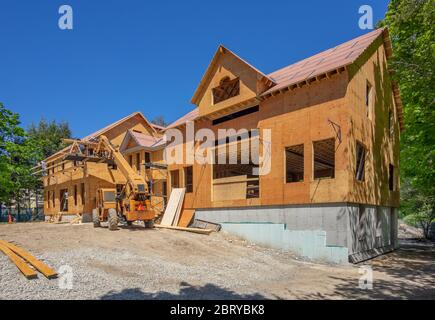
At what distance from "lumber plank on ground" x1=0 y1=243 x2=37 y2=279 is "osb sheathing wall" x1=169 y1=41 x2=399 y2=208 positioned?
11.0 metres

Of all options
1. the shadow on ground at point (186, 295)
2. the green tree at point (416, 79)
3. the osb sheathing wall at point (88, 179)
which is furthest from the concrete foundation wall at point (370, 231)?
the osb sheathing wall at point (88, 179)

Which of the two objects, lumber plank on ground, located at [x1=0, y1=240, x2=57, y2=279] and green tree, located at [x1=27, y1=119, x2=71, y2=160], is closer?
lumber plank on ground, located at [x1=0, y1=240, x2=57, y2=279]

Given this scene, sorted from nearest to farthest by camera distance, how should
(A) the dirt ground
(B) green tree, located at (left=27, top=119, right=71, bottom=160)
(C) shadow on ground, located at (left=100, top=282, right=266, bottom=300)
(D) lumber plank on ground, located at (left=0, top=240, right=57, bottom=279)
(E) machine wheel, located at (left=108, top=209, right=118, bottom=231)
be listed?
1. (C) shadow on ground, located at (left=100, top=282, right=266, bottom=300)
2. (A) the dirt ground
3. (D) lumber plank on ground, located at (left=0, top=240, right=57, bottom=279)
4. (E) machine wheel, located at (left=108, top=209, right=118, bottom=231)
5. (B) green tree, located at (left=27, top=119, right=71, bottom=160)

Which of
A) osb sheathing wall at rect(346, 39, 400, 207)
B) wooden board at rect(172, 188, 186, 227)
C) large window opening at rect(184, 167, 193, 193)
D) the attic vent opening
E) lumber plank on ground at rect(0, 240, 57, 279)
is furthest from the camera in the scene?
large window opening at rect(184, 167, 193, 193)

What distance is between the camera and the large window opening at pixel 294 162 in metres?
19.6

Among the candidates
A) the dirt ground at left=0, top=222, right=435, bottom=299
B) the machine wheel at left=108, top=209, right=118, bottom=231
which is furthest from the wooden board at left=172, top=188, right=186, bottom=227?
the machine wheel at left=108, top=209, right=118, bottom=231

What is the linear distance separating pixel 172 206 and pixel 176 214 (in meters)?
0.81

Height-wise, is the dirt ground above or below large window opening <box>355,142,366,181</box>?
below

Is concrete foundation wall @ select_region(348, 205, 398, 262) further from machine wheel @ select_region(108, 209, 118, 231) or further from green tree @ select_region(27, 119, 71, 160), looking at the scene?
green tree @ select_region(27, 119, 71, 160)

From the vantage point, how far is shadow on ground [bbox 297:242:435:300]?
28.5 ft

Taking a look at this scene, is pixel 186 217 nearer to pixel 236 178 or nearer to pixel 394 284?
pixel 236 178
